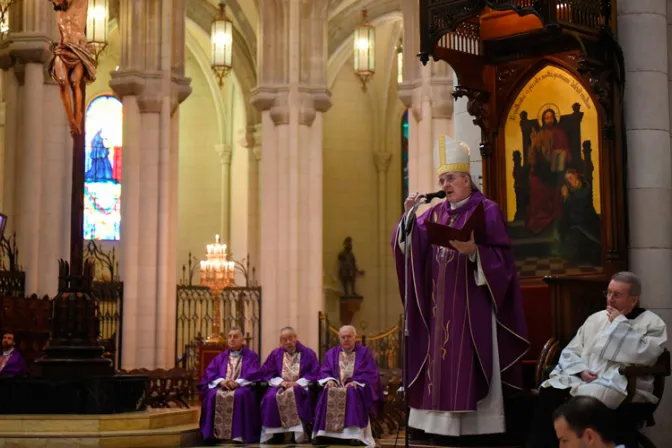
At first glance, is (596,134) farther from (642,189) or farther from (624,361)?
(624,361)

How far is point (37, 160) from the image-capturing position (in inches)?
721

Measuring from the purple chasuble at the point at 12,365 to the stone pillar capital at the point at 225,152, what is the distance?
58.1 feet

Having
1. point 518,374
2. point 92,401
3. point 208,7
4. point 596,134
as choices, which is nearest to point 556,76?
point 596,134

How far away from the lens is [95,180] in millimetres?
29969

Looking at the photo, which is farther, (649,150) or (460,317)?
(649,150)

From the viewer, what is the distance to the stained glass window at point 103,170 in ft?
97.6

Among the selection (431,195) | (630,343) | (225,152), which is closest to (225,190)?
(225,152)

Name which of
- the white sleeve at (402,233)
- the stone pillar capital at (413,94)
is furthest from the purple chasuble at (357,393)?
the stone pillar capital at (413,94)

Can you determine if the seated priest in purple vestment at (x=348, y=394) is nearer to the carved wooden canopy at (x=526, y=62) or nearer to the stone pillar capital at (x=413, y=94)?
the carved wooden canopy at (x=526, y=62)

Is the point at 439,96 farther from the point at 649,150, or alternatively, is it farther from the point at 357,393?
the point at 649,150

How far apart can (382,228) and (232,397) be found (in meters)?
18.4

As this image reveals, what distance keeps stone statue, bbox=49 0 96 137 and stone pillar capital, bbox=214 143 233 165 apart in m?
18.4

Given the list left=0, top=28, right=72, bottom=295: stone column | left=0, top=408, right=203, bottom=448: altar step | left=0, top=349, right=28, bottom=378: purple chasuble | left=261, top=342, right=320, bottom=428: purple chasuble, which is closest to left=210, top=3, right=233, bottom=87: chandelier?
left=0, top=28, right=72, bottom=295: stone column

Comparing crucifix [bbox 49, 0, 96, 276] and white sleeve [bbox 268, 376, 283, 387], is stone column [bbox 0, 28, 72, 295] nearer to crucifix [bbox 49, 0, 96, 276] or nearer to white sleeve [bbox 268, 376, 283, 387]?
crucifix [bbox 49, 0, 96, 276]
